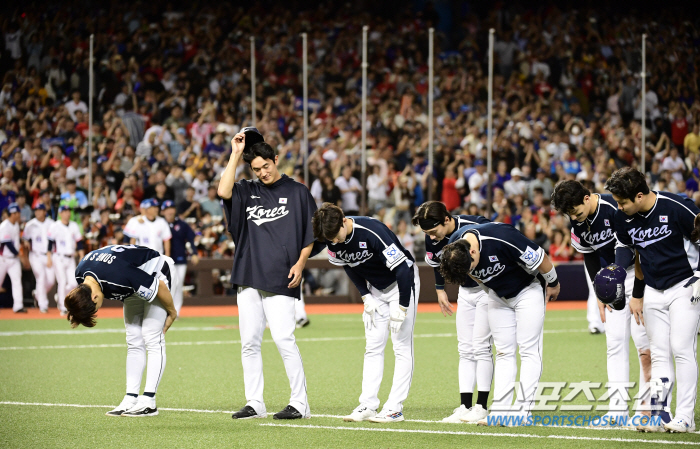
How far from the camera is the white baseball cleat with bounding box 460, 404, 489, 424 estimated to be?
696cm

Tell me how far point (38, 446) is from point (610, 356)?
4.39 metres

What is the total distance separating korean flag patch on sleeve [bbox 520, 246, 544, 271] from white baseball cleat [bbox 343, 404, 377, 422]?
1.79 meters

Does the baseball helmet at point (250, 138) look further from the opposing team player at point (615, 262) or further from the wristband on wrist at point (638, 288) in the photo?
the wristband on wrist at point (638, 288)

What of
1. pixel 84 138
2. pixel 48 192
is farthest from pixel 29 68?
pixel 48 192

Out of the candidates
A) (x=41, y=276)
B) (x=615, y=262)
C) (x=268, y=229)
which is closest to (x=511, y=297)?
(x=615, y=262)

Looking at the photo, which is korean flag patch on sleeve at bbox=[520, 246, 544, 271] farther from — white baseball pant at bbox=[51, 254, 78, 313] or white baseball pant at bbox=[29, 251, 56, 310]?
white baseball pant at bbox=[29, 251, 56, 310]

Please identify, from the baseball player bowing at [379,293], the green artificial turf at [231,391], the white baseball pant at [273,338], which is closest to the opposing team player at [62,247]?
the green artificial turf at [231,391]

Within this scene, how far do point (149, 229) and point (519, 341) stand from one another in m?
9.87

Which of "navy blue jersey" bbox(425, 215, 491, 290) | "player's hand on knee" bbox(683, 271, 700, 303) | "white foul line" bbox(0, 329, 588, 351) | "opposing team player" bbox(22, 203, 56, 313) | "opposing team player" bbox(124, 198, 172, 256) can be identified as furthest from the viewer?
"opposing team player" bbox(22, 203, 56, 313)

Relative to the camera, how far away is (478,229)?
669 centimetres

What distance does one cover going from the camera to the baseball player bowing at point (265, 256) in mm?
7191

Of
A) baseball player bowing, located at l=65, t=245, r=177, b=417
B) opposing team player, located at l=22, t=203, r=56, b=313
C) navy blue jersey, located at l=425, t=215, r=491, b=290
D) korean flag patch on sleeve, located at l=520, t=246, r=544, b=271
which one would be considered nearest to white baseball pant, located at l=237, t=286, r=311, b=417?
baseball player bowing, located at l=65, t=245, r=177, b=417

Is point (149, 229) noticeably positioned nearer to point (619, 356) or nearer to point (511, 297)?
point (511, 297)

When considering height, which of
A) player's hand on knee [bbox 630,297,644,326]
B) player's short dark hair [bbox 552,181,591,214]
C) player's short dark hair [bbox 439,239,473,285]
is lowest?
player's hand on knee [bbox 630,297,644,326]
